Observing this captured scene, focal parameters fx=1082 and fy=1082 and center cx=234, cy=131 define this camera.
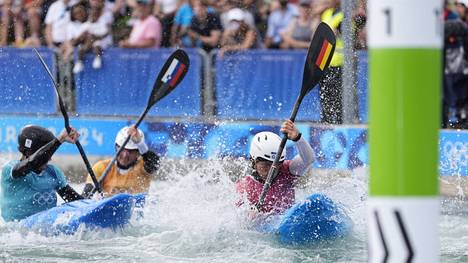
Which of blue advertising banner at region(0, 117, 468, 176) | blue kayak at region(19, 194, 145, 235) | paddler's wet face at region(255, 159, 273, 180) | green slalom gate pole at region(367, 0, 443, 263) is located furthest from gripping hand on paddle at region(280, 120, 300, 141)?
green slalom gate pole at region(367, 0, 443, 263)

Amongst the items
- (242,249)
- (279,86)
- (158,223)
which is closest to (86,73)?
(279,86)

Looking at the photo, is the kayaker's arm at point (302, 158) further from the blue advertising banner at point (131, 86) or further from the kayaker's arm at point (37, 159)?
the blue advertising banner at point (131, 86)

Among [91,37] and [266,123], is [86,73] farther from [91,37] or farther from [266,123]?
Answer: [266,123]

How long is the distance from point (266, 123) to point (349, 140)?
1.30 meters

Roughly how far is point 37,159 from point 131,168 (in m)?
1.70

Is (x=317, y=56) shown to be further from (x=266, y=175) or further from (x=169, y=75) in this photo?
(x=169, y=75)

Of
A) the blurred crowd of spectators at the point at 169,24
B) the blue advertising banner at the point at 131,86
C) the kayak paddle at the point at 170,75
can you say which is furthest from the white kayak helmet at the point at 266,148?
the blue advertising banner at the point at 131,86

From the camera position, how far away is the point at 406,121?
9.05ft

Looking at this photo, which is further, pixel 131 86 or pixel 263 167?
pixel 131 86

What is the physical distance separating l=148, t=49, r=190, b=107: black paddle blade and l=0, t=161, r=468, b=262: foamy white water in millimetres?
1323

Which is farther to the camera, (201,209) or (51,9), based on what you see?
(51,9)

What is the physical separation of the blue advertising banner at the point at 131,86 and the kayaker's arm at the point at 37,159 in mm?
5388

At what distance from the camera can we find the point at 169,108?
14125 mm

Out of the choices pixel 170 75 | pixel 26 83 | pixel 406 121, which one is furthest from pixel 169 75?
pixel 406 121
